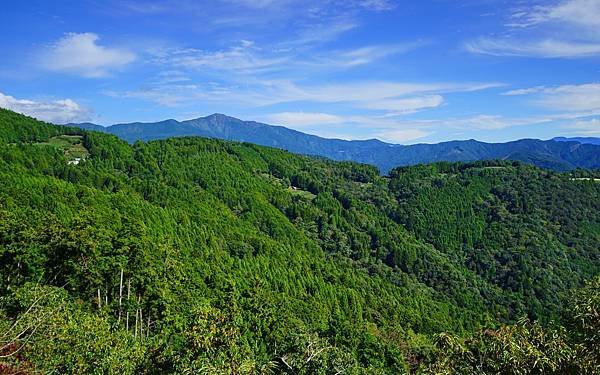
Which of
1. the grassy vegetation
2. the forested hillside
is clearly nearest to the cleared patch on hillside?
the grassy vegetation

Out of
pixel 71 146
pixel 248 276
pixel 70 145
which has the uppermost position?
pixel 70 145

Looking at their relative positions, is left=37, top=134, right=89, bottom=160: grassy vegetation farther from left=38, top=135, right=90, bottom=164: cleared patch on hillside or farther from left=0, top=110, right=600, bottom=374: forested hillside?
left=0, top=110, right=600, bottom=374: forested hillside

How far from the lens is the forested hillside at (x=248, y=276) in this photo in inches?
691

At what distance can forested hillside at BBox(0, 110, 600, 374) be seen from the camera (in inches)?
691

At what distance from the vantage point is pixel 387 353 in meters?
58.3

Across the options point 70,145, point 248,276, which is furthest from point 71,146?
point 248,276

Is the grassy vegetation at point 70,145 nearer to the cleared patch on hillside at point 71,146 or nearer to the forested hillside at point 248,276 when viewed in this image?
the cleared patch on hillside at point 71,146

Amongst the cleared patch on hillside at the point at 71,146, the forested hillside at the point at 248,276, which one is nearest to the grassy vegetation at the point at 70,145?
the cleared patch on hillside at the point at 71,146

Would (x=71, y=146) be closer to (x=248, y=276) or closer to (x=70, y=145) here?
(x=70, y=145)

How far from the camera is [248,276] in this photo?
86.2 m

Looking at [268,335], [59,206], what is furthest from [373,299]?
[59,206]

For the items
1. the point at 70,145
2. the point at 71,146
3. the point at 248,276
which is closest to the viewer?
the point at 248,276

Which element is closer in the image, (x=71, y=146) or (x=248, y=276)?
(x=248, y=276)

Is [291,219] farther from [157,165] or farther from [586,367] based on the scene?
[586,367]
